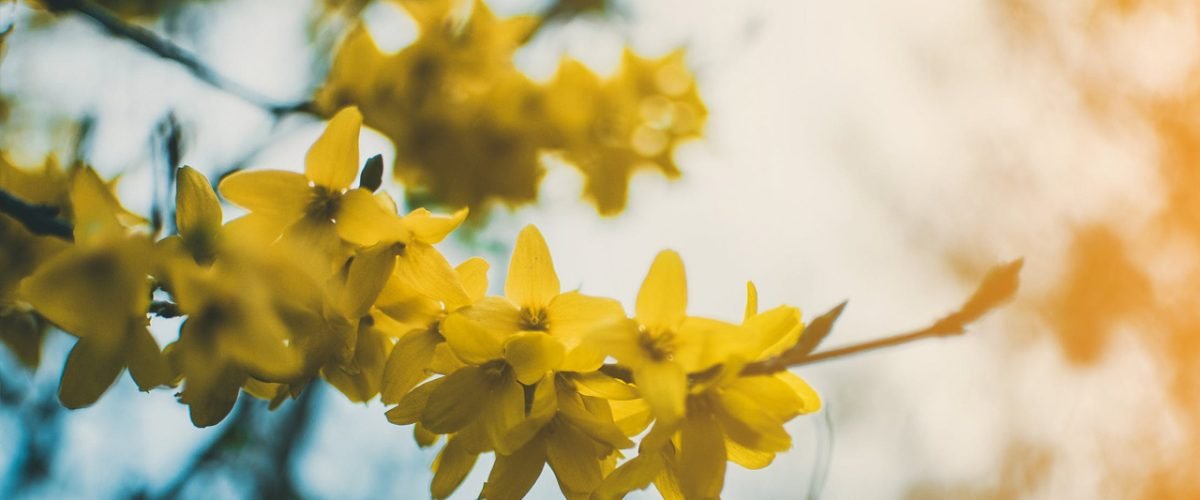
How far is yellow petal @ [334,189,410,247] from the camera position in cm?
101

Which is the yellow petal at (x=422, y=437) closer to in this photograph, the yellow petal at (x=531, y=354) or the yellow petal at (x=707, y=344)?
the yellow petal at (x=531, y=354)

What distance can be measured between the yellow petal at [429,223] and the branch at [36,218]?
0.40 meters

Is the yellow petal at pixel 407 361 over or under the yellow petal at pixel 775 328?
under

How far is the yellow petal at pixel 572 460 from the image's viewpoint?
104 centimetres

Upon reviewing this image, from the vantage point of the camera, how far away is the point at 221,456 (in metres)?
2.46

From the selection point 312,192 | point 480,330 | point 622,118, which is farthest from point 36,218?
point 622,118

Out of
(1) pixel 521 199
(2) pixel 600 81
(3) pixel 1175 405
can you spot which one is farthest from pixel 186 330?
(3) pixel 1175 405

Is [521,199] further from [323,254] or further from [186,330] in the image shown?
[186,330]

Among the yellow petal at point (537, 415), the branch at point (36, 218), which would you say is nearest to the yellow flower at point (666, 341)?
the yellow petal at point (537, 415)

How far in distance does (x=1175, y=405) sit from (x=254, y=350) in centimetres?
475

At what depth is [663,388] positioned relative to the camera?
0.89 meters

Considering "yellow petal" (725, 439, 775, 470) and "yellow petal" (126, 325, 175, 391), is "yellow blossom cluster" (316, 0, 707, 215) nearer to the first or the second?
"yellow petal" (126, 325, 175, 391)

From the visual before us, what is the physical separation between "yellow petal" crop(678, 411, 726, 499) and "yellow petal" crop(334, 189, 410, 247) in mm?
425

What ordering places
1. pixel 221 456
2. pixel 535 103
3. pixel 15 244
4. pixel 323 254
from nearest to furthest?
pixel 323 254
pixel 15 244
pixel 535 103
pixel 221 456
